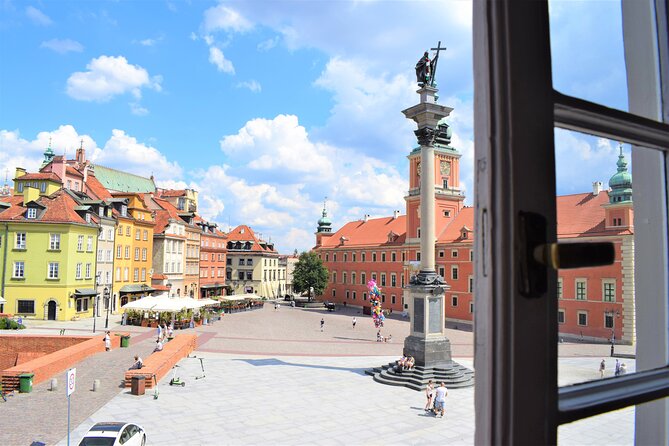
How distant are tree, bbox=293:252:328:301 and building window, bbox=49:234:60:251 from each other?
3376cm

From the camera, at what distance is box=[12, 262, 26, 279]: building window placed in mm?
38350

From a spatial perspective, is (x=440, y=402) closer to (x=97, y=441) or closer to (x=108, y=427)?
(x=108, y=427)

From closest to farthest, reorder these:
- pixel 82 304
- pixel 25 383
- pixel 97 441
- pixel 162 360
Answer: pixel 97 441, pixel 25 383, pixel 162 360, pixel 82 304

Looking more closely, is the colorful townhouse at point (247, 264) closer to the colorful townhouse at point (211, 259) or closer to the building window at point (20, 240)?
the colorful townhouse at point (211, 259)

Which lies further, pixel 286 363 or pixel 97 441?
pixel 286 363

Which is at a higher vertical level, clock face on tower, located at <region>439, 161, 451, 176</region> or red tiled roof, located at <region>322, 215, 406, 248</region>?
clock face on tower, located at <region>439, 161, 451, 176</region>

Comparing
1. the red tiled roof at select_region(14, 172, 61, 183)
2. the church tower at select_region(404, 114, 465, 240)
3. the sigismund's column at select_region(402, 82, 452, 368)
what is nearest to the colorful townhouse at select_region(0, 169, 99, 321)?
the red tiled roof at select_region(14, 172, 61, 183)

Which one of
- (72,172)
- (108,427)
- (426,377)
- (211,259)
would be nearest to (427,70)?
(426,377)

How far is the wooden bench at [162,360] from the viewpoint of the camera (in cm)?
1788

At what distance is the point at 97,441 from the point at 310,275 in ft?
184

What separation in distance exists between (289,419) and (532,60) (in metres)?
15.2

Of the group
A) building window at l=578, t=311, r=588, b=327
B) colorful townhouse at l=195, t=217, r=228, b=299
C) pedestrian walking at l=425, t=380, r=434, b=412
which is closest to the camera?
building window at l=578, t=311, r=588, b=327

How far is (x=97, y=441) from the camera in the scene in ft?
34.7

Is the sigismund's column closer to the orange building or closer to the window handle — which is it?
the orange building
